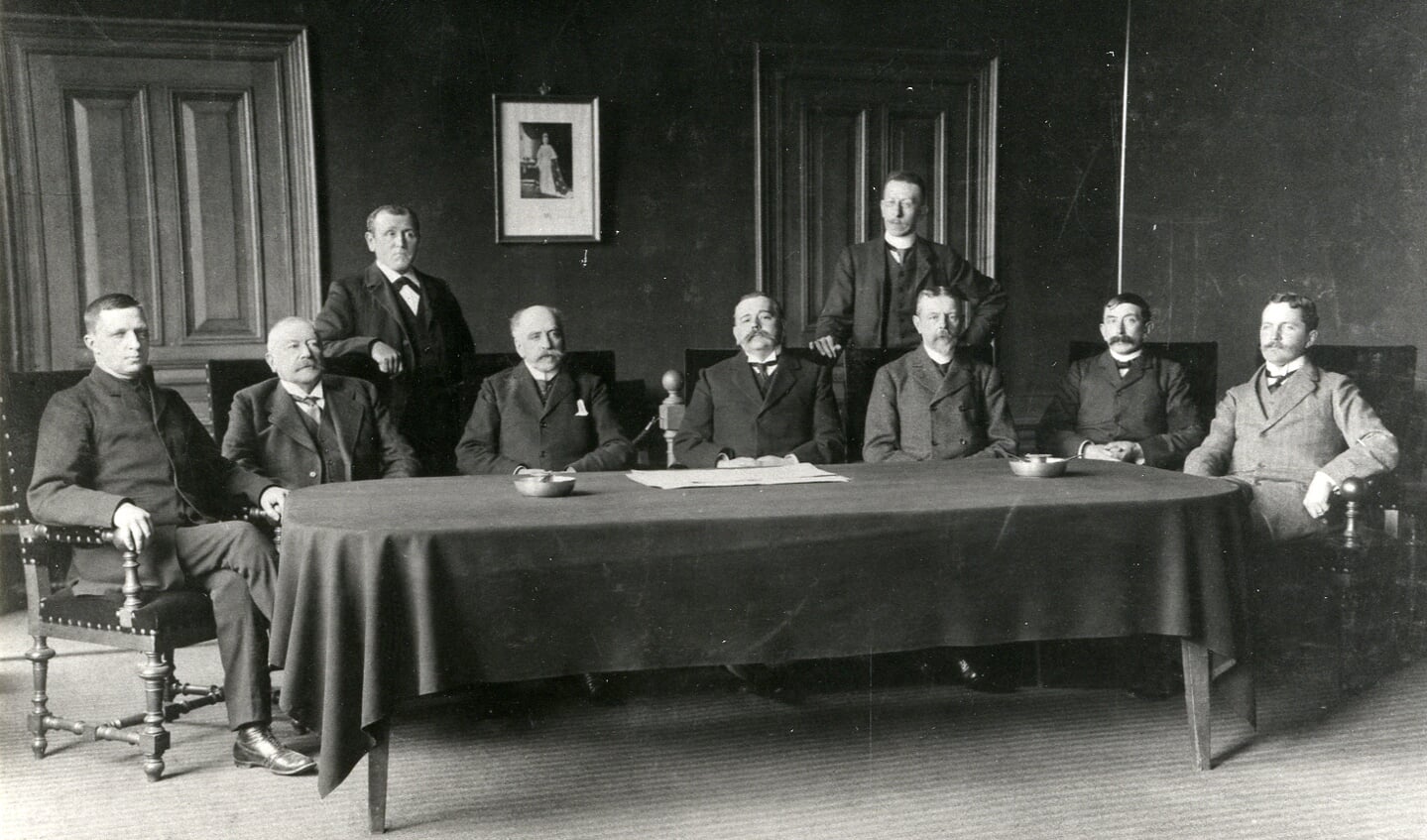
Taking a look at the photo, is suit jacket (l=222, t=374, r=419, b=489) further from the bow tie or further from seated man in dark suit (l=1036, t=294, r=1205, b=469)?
the bow tie

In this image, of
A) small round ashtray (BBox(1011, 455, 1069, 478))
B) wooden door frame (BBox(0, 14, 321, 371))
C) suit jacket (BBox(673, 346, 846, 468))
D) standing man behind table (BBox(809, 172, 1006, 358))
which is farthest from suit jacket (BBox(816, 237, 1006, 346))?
wooden door frame (BBox(0, 14, 321, 371))

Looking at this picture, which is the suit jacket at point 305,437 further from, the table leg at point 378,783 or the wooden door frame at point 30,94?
the wooden door frame at point 30,94

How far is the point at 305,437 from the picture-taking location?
11.3 feet

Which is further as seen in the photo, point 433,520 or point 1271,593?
point 1271,593

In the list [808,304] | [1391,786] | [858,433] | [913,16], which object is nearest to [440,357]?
[858,433]

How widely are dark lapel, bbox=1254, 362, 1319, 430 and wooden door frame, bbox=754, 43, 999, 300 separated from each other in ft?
6.71

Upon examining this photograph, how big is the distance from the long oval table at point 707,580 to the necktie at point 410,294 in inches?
64.7

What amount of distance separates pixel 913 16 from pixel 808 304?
144 cm

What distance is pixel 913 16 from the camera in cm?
543

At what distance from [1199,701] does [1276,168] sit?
2.93 metres

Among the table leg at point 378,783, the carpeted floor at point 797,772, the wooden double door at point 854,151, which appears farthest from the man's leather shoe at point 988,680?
the wooden double door at point 854,151

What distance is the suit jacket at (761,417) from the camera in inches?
155

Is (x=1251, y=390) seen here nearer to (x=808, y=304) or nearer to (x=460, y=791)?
(x=808, y=304)

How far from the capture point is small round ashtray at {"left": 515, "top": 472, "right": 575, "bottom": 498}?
2.58 m
